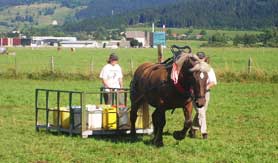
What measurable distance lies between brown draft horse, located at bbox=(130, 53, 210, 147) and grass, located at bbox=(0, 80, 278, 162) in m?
0.58

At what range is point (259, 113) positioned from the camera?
20250mm

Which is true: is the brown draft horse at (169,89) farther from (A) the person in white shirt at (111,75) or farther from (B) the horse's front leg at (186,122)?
(A) the person in white shirt at (111,75)

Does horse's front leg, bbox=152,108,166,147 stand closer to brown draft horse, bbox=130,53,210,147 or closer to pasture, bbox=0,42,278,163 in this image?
brown draft horse, bbox=130,53,210,147

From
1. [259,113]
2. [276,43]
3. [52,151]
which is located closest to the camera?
[52,151]


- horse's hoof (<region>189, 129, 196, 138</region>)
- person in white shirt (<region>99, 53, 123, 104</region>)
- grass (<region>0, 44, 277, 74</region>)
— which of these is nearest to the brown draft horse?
horse's hoof (<region>189, 129, 196, 138</region>)

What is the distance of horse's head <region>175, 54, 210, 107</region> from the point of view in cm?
1216

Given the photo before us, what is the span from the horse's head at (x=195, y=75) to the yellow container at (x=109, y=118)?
106 inches

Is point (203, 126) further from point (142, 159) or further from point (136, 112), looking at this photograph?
point (142, 159)

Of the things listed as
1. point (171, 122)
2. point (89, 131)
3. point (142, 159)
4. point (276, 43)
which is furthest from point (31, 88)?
point (276, 43)

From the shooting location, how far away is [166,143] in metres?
13.8

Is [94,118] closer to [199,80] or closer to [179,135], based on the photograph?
[179,135]

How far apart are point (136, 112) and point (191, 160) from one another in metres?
3.14

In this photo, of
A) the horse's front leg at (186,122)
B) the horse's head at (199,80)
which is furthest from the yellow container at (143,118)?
the horse's head at (199,80)

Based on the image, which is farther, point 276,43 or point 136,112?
point 276,43
